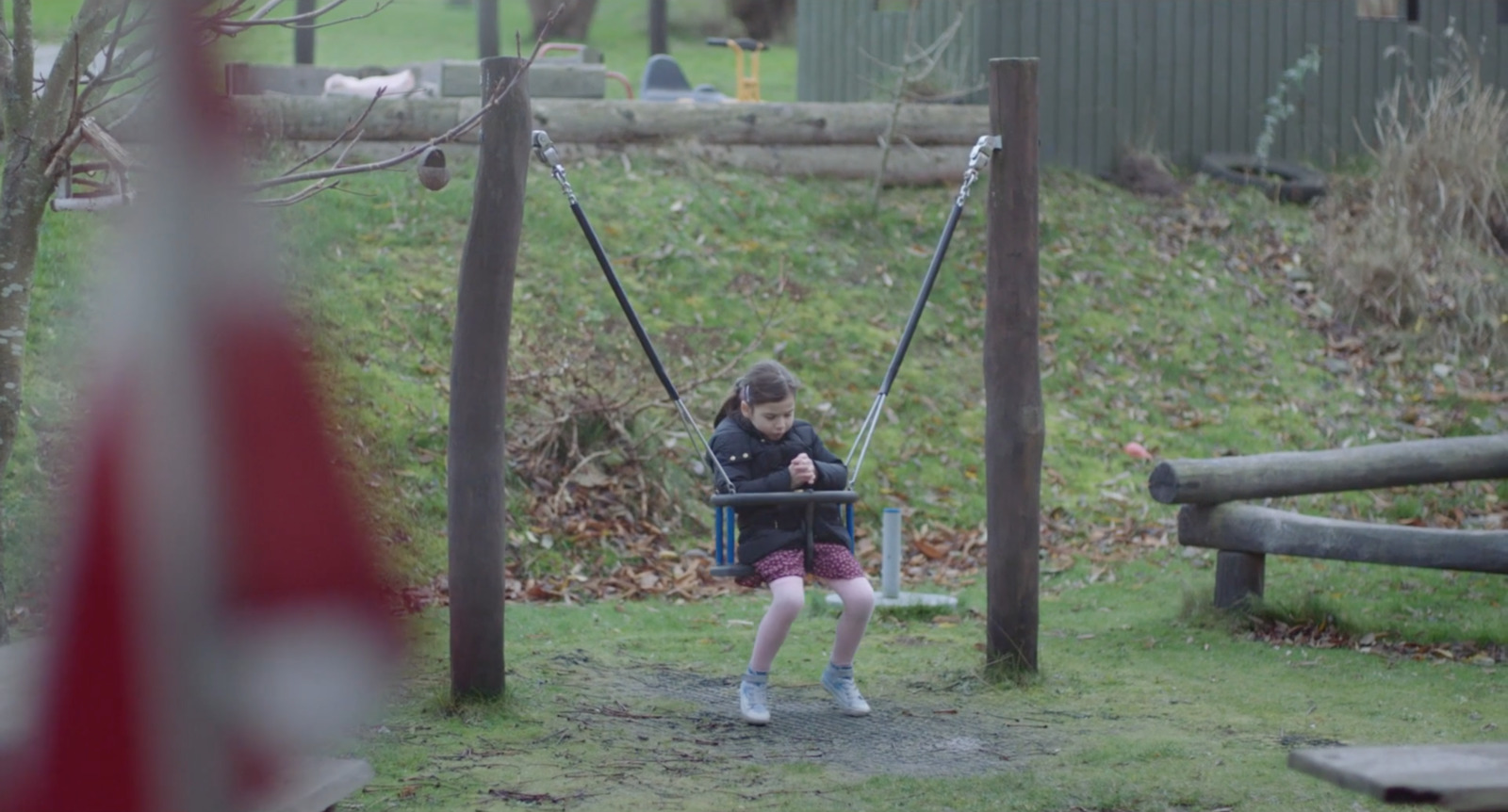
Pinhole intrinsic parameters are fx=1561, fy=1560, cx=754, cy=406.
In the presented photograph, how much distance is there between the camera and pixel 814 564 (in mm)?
6016

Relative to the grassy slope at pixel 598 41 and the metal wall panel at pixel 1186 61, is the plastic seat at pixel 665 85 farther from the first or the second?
the grassy slope at pixel 598 41

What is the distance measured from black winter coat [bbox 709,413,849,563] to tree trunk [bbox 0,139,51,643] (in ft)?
→ 8.15

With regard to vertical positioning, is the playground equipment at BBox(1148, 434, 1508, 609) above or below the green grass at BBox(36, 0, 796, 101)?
below

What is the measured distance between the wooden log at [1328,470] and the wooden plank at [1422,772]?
4338mm

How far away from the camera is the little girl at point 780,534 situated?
5879 millimetres

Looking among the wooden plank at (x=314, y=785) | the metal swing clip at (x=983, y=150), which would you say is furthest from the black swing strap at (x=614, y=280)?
the wooden plank at (x=314, y=785)

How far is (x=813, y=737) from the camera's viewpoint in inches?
221

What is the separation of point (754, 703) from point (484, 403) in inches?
59.1

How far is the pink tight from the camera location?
5.81 metres

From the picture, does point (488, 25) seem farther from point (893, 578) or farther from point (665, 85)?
point (893, 578)

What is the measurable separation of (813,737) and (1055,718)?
37.1 inches

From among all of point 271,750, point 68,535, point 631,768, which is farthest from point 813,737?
point 68,535

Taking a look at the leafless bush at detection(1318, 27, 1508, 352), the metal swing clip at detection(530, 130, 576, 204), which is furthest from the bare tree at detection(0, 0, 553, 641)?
the leafless bush at detection(1318, 27, 1508, 352)

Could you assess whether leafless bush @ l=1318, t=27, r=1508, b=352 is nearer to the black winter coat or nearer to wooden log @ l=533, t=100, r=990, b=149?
wooden log @ l=533, t=100, r=990, b=149
